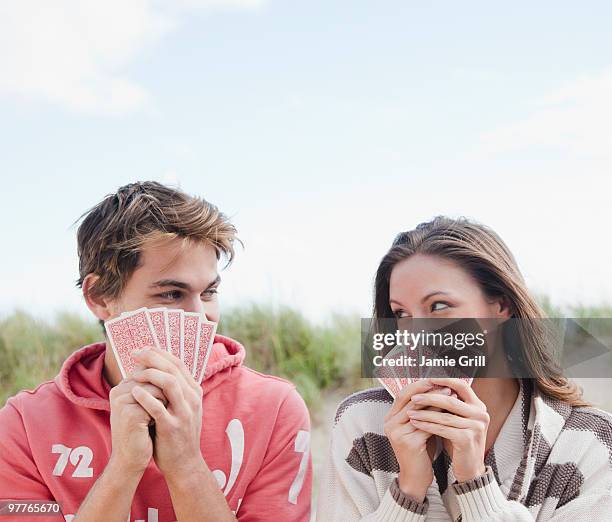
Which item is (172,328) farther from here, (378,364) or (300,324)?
(300,324)

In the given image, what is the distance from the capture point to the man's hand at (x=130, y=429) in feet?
8.39

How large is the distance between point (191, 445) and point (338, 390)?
16.3 feet

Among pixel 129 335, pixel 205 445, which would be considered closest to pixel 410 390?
pixel 205 445

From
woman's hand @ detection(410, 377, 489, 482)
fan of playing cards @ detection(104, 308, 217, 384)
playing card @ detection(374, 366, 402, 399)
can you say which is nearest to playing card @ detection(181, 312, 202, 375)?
fan of playing cards @ detection(104, 308, 217, 384)

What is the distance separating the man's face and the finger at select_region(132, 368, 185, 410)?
43 cm

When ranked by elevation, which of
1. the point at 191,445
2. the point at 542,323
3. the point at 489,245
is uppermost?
the point at 489,245

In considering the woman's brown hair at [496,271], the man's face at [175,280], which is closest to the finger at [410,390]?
the woman's brown hair at [496,271]

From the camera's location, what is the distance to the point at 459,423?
98.3 inches

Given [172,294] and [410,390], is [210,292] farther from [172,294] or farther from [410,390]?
[410,390]

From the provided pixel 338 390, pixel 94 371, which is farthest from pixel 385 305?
pixel 338 390

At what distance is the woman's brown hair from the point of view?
2.88 metres

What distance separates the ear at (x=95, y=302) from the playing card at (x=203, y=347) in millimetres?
540

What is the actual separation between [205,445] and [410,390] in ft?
2.97

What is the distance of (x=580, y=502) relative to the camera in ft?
8.68
